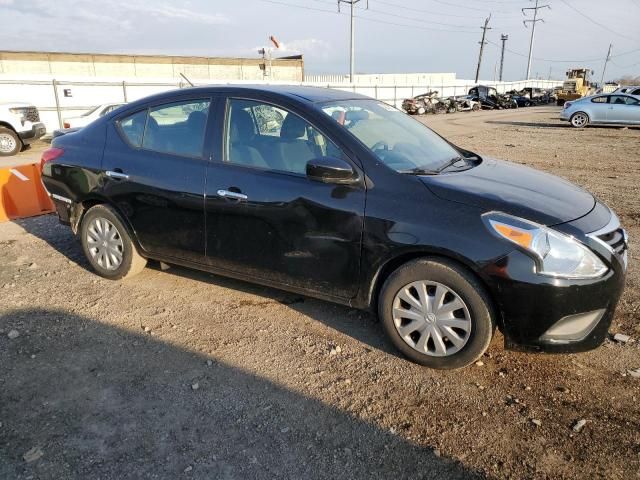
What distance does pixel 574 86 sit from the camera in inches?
1828

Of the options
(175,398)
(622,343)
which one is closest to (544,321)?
(622,343)

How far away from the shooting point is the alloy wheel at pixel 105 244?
4516mm

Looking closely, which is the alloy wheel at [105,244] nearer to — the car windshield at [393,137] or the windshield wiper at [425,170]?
the car windshield at [393,137]

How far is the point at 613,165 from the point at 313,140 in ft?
33.8

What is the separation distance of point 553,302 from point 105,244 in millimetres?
3742

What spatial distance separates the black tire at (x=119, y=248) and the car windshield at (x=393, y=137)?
2.13 metres

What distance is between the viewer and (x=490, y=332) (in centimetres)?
300

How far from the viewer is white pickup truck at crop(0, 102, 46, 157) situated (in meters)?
13.3

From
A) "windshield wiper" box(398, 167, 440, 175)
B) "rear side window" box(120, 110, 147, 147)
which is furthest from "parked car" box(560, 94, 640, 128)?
"rear side window" box(120, 110, 147, 147)

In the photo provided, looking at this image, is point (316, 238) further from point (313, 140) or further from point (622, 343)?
point (622, 343)

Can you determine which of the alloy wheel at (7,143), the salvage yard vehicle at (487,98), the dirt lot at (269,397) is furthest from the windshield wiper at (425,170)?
the salvage yard vehicle at (487,98)

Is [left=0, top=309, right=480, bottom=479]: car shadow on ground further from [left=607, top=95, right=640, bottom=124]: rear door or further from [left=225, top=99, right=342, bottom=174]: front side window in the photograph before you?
[left=607, top=95, right=640, bottom=124]: rear door

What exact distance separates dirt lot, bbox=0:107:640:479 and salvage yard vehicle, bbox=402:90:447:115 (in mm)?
31204

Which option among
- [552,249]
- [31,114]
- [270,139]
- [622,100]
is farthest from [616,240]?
[622,100]
